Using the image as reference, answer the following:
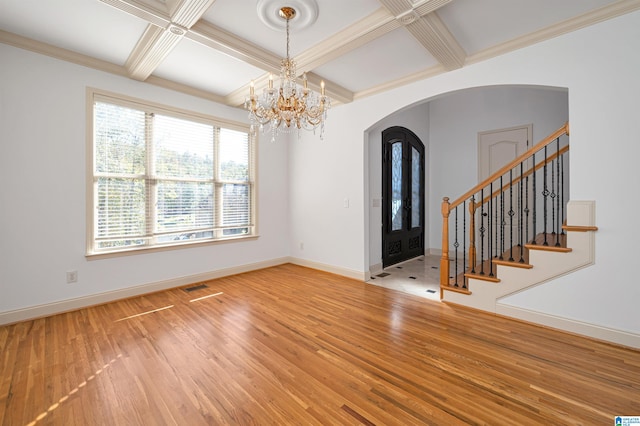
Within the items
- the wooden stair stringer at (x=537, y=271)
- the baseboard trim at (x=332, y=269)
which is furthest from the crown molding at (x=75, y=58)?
the wooden stair stringer at (x=537, y=271)

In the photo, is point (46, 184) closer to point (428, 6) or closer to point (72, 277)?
point (72, 277)

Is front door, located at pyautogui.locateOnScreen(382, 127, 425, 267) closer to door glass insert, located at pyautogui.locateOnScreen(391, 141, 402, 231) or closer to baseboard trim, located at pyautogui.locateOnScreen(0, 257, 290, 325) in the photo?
door glass insert, located at pyautogui.locateOnScreen(391, 141, 402, 231)

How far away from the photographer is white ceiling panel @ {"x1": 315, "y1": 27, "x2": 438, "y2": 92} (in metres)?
2.86

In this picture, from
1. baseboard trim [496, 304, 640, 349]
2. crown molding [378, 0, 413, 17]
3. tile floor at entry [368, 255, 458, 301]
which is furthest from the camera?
tile floor at entry [368, 255, 458, 301]

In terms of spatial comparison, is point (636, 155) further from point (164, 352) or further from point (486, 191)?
point (164, 352)

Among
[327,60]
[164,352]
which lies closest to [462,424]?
[164,352]

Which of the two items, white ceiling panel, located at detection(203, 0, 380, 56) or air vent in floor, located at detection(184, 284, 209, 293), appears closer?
white ceiling panel, located at detection(203, 0, 380, 56)

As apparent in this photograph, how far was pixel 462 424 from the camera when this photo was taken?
149cm

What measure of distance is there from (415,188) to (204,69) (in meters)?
4.61

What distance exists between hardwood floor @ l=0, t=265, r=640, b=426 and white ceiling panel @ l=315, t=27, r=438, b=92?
118 inches

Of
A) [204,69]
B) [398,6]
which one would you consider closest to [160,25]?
[204,69]

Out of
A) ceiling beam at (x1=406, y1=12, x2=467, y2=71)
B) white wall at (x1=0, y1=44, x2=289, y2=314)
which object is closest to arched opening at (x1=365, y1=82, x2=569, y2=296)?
ceiling beam at (x1=406, y1=12, x2=467, y2=71)

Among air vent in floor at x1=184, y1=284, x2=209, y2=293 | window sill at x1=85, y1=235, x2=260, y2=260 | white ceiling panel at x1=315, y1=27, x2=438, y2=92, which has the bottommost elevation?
air vent in floor at x1=184, y1=284, x2=209, y2=293

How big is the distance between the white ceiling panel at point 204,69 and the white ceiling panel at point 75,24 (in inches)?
16.6
